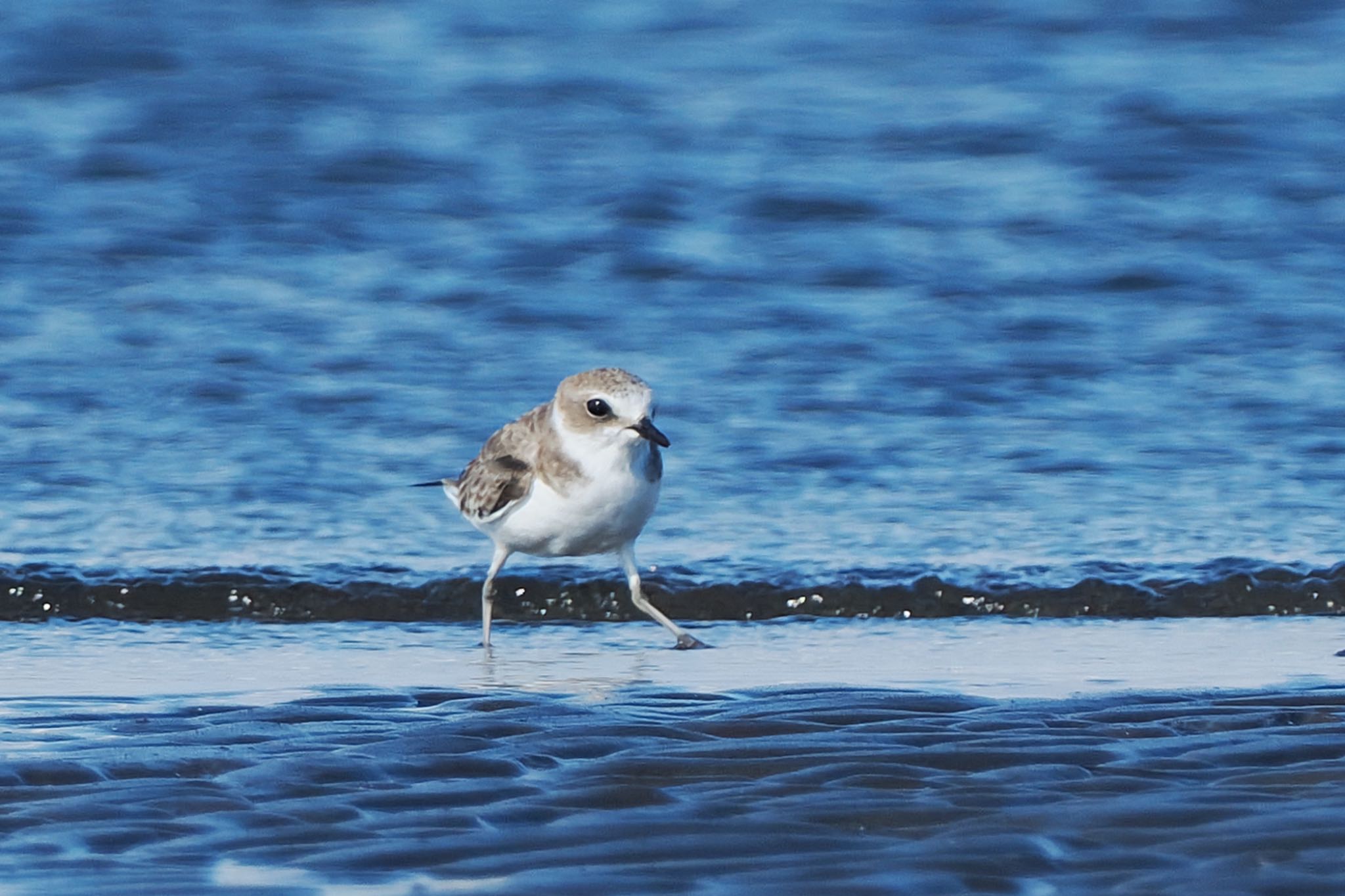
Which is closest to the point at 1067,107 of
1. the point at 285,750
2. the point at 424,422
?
the point at 424,422

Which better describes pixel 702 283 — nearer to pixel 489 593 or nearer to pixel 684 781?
pixel 489 593

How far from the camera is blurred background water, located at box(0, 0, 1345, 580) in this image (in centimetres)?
796

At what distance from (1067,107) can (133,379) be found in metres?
6.10

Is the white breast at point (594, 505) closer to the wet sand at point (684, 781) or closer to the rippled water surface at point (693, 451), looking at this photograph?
the rippled water surface at point (693, 451)

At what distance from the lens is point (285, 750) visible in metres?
3.98

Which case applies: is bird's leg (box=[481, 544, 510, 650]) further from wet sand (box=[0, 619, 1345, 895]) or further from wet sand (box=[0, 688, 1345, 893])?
wet sand (box=[0, 688, 1345, 893])

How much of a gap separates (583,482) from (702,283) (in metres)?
3.91

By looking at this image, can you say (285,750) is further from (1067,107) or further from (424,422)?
(1067,107)

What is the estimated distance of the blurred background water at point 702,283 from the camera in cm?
796

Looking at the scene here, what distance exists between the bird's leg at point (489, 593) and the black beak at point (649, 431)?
2.53ft

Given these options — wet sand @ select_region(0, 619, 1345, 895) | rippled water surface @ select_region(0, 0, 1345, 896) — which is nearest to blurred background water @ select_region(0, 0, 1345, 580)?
rippled water surface @ select_region(0, 0, 1345, 896)

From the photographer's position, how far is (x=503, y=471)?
23.2ft

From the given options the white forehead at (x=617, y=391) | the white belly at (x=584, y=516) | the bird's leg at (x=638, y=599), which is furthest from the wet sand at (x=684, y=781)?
the white forehead at (x=617, y=391)

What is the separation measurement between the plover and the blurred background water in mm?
593
